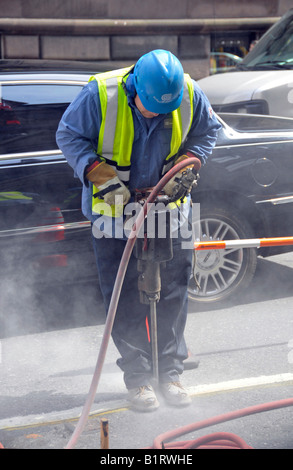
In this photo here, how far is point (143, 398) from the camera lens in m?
3.72

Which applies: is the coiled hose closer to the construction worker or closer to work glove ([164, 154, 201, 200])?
work glove ([164, 154, 201, 200])

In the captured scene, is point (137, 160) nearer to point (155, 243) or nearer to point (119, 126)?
point (119, 126)

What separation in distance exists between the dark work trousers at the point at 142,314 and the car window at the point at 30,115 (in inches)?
48.3

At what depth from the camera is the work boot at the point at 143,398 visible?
146 inches

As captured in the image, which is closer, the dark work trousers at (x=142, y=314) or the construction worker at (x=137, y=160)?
the construction worker at (x=137, y=160)

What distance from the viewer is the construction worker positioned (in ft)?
11.1

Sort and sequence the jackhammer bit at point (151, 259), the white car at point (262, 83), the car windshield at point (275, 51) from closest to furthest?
the jackhammer bit at point (151, 259) < the white car at point (262, 83) < the car windshield at point (275, 51)

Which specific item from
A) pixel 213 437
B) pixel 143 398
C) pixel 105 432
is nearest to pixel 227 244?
pixel 143 398

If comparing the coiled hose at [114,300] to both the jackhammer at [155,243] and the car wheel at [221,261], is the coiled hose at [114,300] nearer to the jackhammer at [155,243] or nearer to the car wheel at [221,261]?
the jackhammer at [155,243]

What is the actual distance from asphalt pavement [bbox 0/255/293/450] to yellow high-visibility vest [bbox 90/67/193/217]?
1.03 m

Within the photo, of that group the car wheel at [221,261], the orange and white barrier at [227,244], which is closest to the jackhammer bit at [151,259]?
the orange and white barrier at [227,244]

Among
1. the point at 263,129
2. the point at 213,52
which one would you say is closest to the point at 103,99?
the point at 263,129

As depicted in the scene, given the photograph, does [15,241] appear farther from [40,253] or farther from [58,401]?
[58,401]

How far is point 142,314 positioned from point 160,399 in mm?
458
